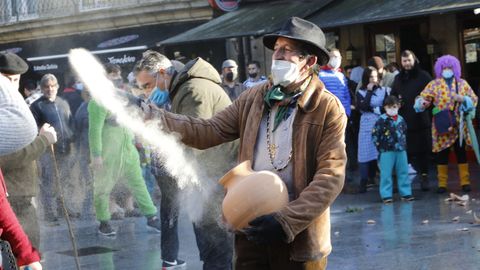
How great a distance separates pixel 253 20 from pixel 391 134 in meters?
6.75

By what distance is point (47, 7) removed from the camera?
2436cm

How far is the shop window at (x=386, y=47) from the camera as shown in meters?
16.0

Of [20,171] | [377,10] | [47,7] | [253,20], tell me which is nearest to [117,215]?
[20,171]

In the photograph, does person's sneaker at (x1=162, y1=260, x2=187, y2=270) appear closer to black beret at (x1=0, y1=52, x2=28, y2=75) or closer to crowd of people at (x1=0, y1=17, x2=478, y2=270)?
crowd of people at (x1=0, y1=17, x2=478, y2=270)

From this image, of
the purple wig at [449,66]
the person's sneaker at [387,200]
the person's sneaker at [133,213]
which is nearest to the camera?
the person's sneaker at [133,213]

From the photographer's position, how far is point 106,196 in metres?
9.36

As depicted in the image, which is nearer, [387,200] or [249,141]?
[249,141]

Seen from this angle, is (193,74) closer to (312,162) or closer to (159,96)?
(159,96)

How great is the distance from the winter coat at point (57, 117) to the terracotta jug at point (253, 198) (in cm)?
664

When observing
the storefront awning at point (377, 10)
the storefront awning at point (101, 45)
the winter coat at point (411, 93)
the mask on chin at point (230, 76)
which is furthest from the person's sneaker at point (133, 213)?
the storefront awning at point (101, 45)

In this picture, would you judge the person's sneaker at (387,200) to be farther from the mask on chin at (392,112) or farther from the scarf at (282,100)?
the scarf at (282,100)

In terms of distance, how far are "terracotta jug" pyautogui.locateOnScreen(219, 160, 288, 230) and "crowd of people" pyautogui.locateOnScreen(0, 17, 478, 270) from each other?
8cm

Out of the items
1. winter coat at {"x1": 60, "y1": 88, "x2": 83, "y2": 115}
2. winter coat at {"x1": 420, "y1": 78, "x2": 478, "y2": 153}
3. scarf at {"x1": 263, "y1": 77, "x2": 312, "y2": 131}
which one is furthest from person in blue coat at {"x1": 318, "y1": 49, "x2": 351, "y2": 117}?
scarf at {"x1": 263, "y1": 77, "x2": 312, "y2": 131}

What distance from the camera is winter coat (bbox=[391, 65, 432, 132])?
11266 millimetres
